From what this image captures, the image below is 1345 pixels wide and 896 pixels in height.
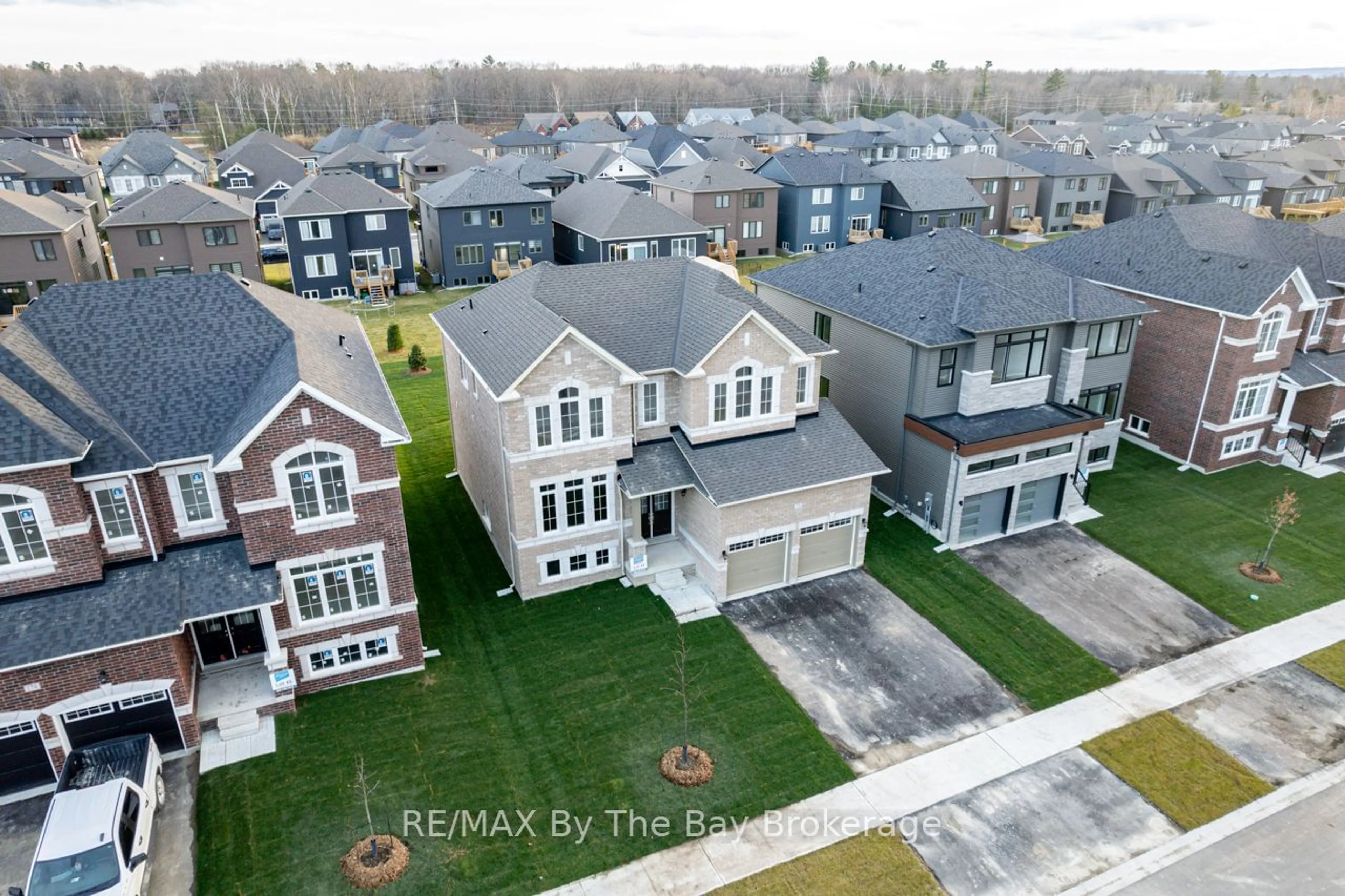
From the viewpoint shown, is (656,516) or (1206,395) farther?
(1206,395)

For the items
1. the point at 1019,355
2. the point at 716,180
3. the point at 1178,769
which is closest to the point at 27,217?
the point at 716,180

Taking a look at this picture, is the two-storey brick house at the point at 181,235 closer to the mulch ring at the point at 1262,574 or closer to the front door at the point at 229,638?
the front door at the point at 229,638

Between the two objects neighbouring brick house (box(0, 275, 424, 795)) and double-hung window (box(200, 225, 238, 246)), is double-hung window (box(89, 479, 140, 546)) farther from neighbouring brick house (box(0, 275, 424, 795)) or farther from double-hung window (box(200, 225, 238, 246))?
double-hung window (box(200, 225, 238, 246))

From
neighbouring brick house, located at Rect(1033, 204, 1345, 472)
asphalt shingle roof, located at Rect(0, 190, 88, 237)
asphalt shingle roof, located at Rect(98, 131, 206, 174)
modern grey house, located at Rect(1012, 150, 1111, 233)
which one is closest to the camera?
neighbouring brick house, located at Rect(1033, 204, 1345, 472)

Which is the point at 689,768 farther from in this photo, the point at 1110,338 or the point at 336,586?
the point at 1110,338

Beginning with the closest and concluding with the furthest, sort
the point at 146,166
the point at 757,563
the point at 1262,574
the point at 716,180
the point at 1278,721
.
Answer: the point at 1278,721 < the point at 757,563 < the point at 1262,574 < the point at 716,180 < the point at 146,166

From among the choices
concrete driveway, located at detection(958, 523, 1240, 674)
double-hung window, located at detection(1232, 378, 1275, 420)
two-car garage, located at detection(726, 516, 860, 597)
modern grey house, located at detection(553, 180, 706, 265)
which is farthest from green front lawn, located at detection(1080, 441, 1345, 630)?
modern grey house, located at detection(553, 180, 706, 265)
